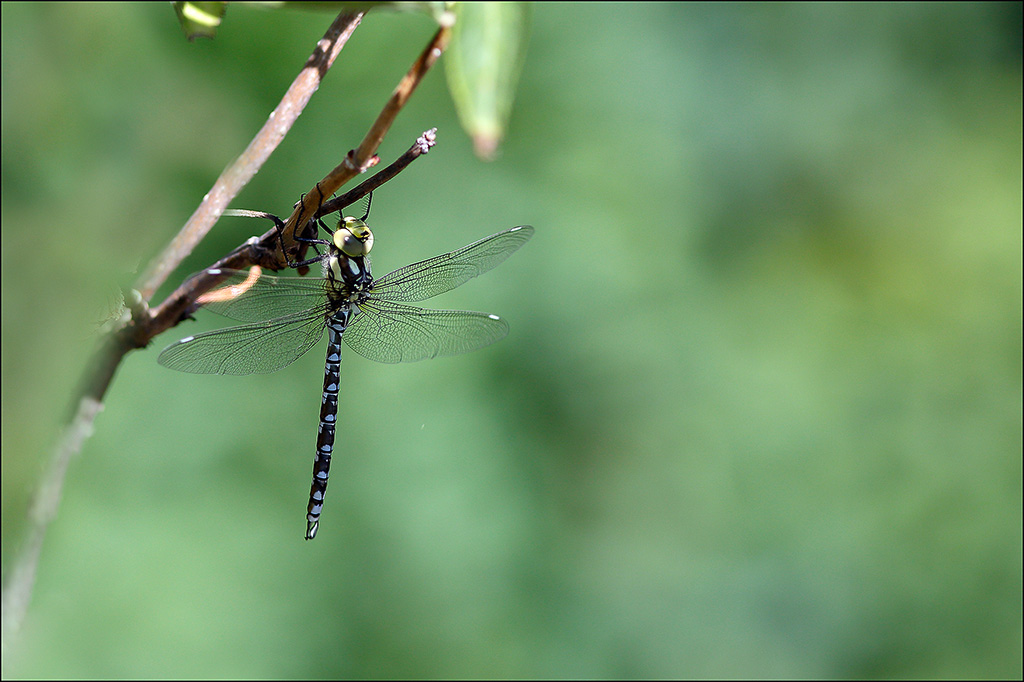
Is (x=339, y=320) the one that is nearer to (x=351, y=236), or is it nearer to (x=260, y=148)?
(x=351, y=236)

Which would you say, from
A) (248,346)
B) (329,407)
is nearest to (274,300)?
(248,346)

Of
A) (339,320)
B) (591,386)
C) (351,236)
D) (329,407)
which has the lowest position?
(591,386)

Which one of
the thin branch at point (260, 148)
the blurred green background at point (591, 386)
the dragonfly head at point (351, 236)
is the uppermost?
the thin branch at point (260, 148)

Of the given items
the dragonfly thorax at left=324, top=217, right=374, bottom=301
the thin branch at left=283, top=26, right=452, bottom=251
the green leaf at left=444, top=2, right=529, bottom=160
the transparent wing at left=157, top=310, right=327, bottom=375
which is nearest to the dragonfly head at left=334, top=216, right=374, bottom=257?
the dragonfly thorax at left=324, top=217, right=374, bottom=301

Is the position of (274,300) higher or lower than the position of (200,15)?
lower

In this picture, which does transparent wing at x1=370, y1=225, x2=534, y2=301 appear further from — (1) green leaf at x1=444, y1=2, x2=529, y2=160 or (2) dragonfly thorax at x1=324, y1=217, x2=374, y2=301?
(1) green leaf at x1=444, y1=2, x2=529, y2=160

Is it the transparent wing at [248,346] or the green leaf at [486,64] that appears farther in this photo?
the transparent wing at [248,346]

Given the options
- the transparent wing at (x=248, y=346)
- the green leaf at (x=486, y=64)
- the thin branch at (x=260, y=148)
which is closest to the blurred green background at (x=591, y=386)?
the transparent wing at (x=248, y=346)

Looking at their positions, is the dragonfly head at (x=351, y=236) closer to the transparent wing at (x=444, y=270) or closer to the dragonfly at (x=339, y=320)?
the dragonfly at (x=339, y=320)
